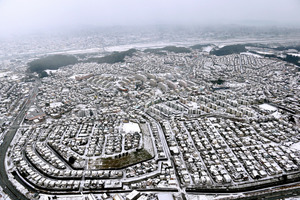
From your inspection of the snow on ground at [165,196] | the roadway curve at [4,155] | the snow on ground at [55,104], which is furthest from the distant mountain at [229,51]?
the snow on ground at [165,196]

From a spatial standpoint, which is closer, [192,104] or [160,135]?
[160,135]

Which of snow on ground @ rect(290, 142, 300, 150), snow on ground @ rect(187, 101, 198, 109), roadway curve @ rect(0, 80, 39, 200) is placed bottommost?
roadway curve @ rect(0, 80, 39, 200)

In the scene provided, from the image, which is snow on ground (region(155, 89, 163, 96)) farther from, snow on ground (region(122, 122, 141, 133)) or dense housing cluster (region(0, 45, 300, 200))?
snow on ground (region(122, 122, 141, 133))

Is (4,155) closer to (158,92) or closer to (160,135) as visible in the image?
(160,135)

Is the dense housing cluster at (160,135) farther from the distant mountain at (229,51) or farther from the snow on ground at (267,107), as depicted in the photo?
the distant mountain at (229,51)

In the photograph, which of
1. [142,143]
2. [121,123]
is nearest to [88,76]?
[121,123]

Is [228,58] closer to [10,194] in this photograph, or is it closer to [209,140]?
[209,140]

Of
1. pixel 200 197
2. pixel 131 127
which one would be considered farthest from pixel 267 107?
pixel 200 197

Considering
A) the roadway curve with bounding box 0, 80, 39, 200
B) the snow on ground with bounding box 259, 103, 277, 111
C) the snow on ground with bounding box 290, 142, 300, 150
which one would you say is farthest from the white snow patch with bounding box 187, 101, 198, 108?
the roadway curve with bounding box 0, 80, 39, 200
